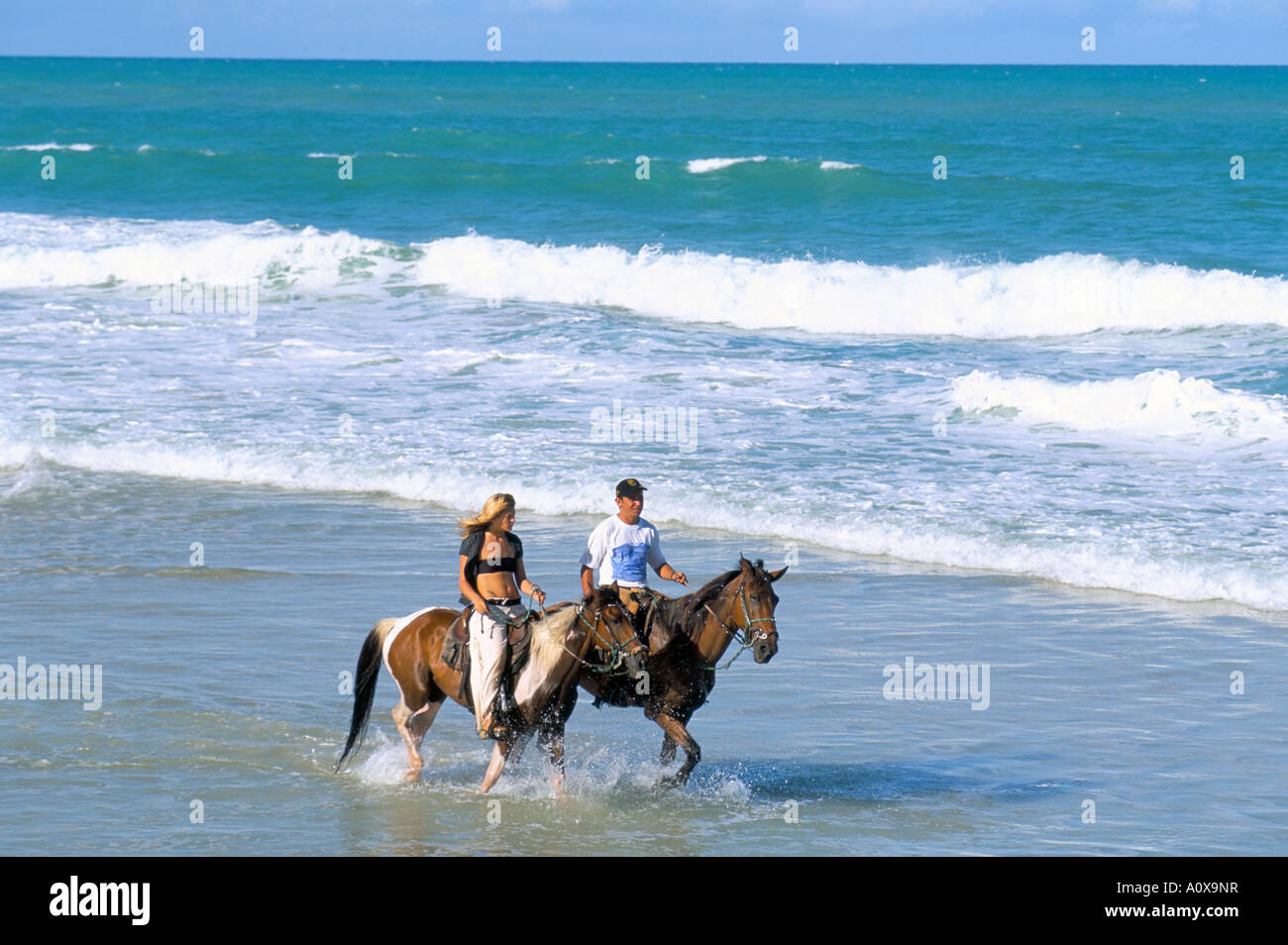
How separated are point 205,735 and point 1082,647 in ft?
20.5

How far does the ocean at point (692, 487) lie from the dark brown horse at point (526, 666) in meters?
0.33

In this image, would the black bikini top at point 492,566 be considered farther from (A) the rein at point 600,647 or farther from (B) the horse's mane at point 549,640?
(A) the rein at point 600,647

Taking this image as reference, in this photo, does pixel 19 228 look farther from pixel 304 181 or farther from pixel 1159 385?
pixel 1159 385

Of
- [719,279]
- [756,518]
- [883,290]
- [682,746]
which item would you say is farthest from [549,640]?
[719,279]

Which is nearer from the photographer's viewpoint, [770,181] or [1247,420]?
[1247,420]

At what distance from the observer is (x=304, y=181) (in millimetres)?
43219

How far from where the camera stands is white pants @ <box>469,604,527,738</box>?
8.16m

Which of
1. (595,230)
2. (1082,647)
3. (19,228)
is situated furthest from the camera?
(595,230)

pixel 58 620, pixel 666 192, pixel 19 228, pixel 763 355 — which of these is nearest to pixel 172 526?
pixel 58 620

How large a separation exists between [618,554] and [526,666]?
907 millimetres

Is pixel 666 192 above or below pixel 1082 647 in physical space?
above

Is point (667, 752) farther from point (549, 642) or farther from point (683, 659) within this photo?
point (549, 642)

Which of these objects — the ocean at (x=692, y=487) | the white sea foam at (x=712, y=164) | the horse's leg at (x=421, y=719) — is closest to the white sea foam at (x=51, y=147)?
the ocean at (x=692, y=487)
